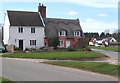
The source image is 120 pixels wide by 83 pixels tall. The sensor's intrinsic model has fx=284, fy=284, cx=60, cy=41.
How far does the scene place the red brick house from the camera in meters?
60.1

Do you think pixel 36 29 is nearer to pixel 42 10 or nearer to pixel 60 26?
pixel 42 10

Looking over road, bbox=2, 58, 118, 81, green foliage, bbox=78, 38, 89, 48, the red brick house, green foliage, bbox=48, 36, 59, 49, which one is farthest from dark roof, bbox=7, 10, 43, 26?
road, bbox=2, 58, 118, 81

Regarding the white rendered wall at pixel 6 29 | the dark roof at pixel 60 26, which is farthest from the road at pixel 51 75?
the dark roof at pixel 60 26

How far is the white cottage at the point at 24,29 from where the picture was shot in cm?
5503

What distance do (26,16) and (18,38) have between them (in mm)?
5380

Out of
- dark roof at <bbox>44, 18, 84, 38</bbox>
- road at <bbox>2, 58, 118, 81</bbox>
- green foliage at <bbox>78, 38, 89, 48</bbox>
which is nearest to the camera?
road at <bbox>2, 58, 118, 81</bbox>

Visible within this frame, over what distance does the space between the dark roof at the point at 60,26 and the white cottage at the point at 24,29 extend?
2250 mm

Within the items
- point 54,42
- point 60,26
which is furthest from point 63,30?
point 54,42

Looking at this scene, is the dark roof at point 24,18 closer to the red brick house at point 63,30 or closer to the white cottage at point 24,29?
the white cottage at point 24,29

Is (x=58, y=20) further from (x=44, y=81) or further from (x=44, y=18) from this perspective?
(x=44, y=81)

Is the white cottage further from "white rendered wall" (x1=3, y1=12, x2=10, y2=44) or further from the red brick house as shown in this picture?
the red brick house

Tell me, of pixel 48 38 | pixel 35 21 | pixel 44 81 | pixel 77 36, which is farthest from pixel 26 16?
pixel 44 81

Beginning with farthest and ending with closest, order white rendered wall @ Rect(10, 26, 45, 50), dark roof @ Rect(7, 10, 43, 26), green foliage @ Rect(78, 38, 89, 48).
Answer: green foliage @ Rect(78, 38, 89, 48)
dark roof @ Rect(7, 10, 43, 26)
white rendered wall @ Rect(10, 26, 45, 50)

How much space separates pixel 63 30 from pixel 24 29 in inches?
356
